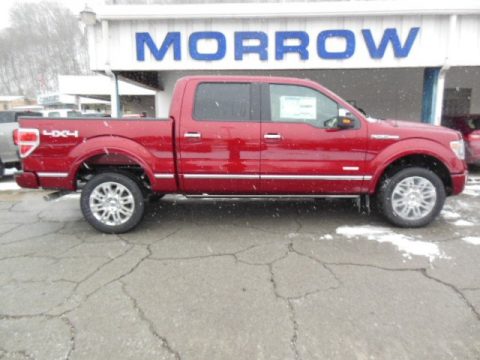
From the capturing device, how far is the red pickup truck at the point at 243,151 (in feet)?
13.8

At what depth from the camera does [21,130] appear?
13.6ft

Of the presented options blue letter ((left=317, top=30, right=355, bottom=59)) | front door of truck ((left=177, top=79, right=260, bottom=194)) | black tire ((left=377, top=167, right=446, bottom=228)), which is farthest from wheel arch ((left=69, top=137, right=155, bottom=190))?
blue letter ((left=317, top=30, right=355, bottom=59))

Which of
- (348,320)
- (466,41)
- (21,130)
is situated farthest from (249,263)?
(466,41)

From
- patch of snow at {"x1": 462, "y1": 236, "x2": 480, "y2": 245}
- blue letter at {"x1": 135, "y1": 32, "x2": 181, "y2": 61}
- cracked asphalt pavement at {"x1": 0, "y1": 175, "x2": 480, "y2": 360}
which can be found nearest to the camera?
cracked asphalt pavement at {"x1": 0, "y1": 175, "x2": 480, "y2": 360}

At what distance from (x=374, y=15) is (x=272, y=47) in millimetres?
2374

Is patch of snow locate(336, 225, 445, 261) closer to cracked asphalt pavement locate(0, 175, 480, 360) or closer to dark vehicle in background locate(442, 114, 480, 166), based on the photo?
cracked asphalt pavement locate(0, 175, 480, 360)

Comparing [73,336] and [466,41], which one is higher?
[466,41]

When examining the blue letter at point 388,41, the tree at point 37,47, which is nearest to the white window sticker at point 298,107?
the blue letter at point 388,41

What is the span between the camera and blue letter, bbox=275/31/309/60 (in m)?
7.97

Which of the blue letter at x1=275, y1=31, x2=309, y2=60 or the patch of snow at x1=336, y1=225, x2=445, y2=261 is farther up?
the blue letter at x1=275, y1=31, x2=309, y2=60

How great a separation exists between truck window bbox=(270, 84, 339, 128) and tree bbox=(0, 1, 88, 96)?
83740 millimetres

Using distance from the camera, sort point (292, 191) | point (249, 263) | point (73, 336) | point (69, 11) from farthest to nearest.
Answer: point (69, 11)
point (292, 191)
point (249, 263)
point (73, 336)

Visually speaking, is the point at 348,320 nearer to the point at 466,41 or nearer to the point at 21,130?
the point at 21,130

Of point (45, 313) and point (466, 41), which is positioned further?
point (466, 41)
